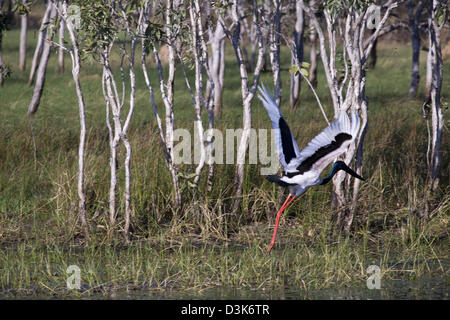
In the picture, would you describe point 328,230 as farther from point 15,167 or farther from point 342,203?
point 15,167

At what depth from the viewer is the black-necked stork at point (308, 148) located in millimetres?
6004

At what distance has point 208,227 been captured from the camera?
8.09 m

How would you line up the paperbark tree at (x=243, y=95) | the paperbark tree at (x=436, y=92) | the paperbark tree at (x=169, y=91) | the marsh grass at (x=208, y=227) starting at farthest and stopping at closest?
the paperbark tree at (x=436, y=92)
the paperbark tree at (x=243, y=95)
the paperbark tree at (x=169, y=91)
the marsh grass at (x=208, y=227)

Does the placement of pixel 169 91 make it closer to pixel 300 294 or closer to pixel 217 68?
pixel 300 294

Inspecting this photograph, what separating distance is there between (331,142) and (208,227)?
244 centimetres

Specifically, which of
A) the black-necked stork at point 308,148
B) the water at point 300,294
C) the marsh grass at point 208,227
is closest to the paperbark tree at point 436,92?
the marsh grass at point 208,227

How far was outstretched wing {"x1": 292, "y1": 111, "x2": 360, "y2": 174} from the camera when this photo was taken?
597cm

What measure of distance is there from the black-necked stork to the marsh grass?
0.78m

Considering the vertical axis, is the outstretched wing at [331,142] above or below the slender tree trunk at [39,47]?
below

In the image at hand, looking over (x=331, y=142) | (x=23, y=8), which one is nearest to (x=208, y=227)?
(x=331, y=142)
